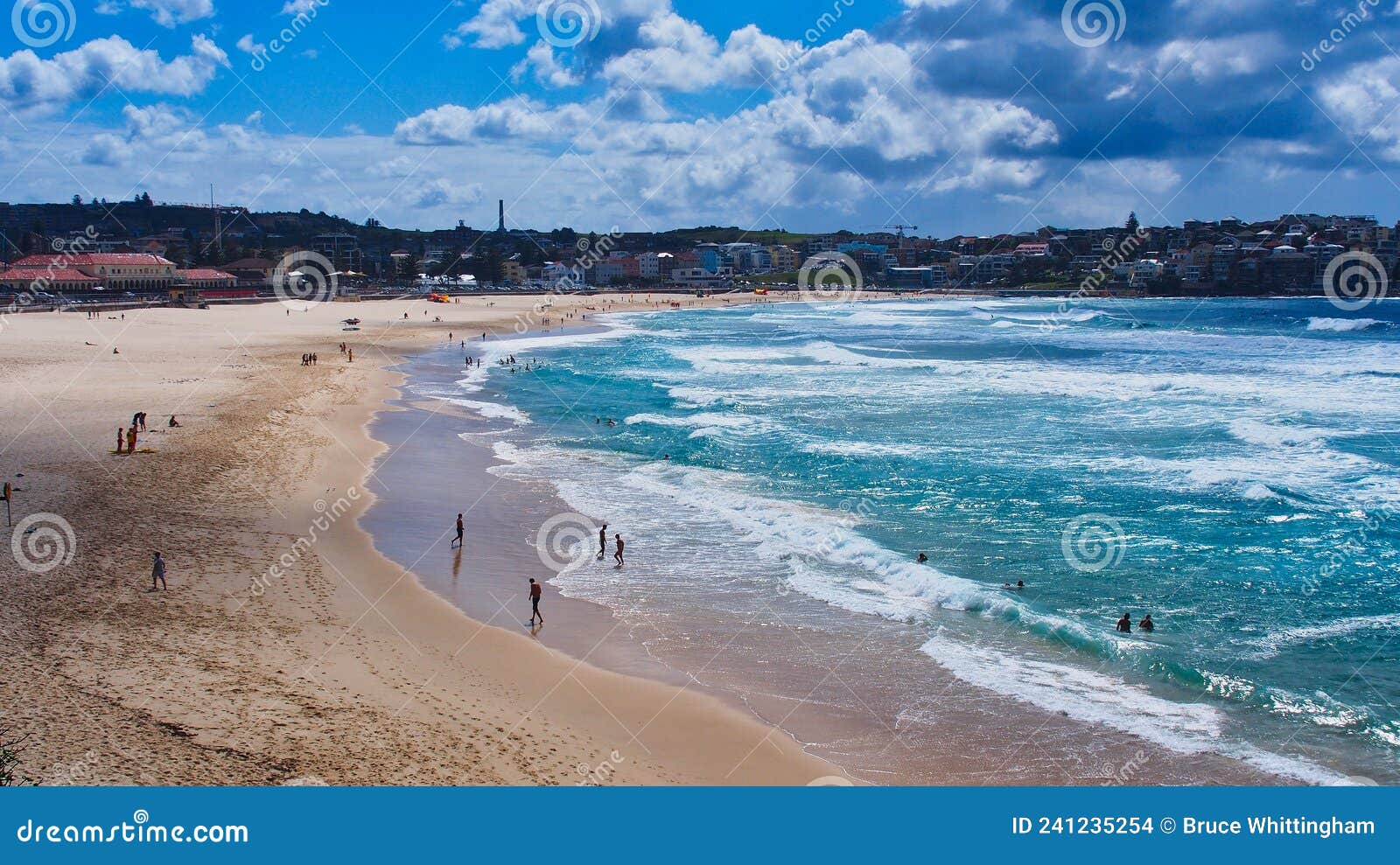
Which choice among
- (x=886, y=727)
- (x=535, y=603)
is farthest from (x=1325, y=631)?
(x=535, y=603)

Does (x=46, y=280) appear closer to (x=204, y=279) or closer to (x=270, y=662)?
(x=204, y=279)

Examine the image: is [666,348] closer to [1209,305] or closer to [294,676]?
[294,676]

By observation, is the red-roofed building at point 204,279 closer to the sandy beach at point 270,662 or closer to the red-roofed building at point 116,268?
the red-roofed building at point 116,268

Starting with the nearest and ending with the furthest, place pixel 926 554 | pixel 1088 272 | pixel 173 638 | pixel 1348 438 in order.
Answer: pixel 173 638 < pixel 926 554 < pixel 1348 438 < pixel 1088 272

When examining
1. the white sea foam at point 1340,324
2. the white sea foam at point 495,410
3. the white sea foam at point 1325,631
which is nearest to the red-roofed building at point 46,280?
the white sea foam at point 495,410

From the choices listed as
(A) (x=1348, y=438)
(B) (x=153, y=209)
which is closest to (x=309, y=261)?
(B) (x=153, y=209)
